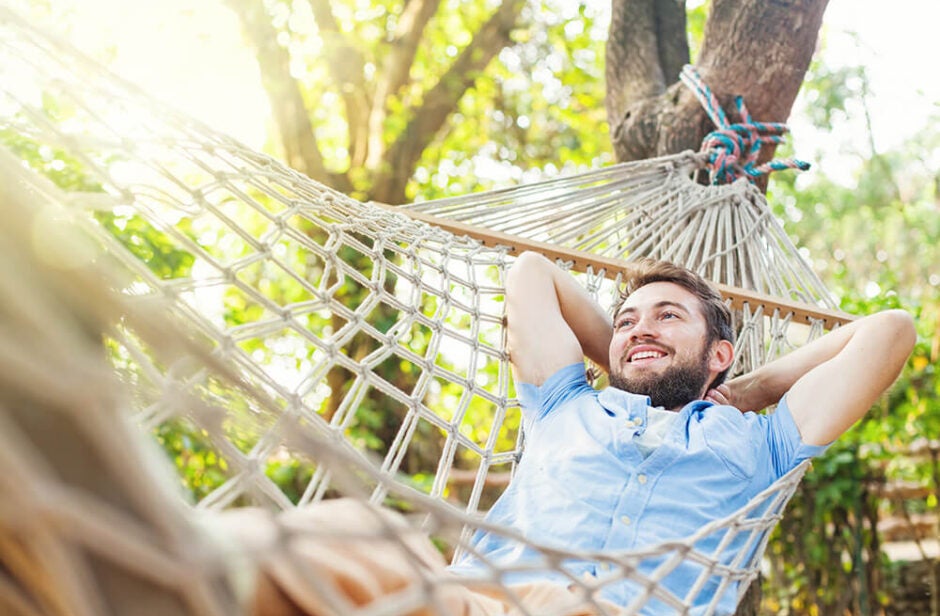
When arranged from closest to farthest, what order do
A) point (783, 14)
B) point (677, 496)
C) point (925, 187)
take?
point (677, 496) → point (783, 14) → point (925, 187)

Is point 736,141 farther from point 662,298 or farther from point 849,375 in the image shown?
point 849,375

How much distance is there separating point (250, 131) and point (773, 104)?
11.0ft

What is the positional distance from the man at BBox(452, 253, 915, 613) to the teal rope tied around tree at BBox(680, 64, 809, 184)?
660mm

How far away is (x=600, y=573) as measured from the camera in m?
1.24

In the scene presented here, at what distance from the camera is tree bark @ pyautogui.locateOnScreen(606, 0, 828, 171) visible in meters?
2.34

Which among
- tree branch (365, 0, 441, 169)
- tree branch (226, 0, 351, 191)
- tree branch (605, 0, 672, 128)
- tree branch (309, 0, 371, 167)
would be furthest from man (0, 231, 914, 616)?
tree branch (309, 0, 371, 167)

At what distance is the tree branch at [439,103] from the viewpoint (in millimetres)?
4168

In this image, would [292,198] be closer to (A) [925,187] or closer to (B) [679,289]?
(B) [679,289]

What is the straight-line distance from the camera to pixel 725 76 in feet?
7.74

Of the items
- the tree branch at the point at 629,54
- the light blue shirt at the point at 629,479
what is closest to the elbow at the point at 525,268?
the light blue shirt at the point at 629,479

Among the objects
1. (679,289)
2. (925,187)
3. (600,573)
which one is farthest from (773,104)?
(925,187)

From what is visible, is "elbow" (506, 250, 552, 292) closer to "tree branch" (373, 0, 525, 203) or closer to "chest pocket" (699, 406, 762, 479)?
"chest pocket" (699, 406, 762, 479)

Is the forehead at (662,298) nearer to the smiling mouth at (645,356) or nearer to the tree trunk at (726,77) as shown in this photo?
the smiling mouth at (645,356)

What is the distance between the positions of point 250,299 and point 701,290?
2.59 feet
